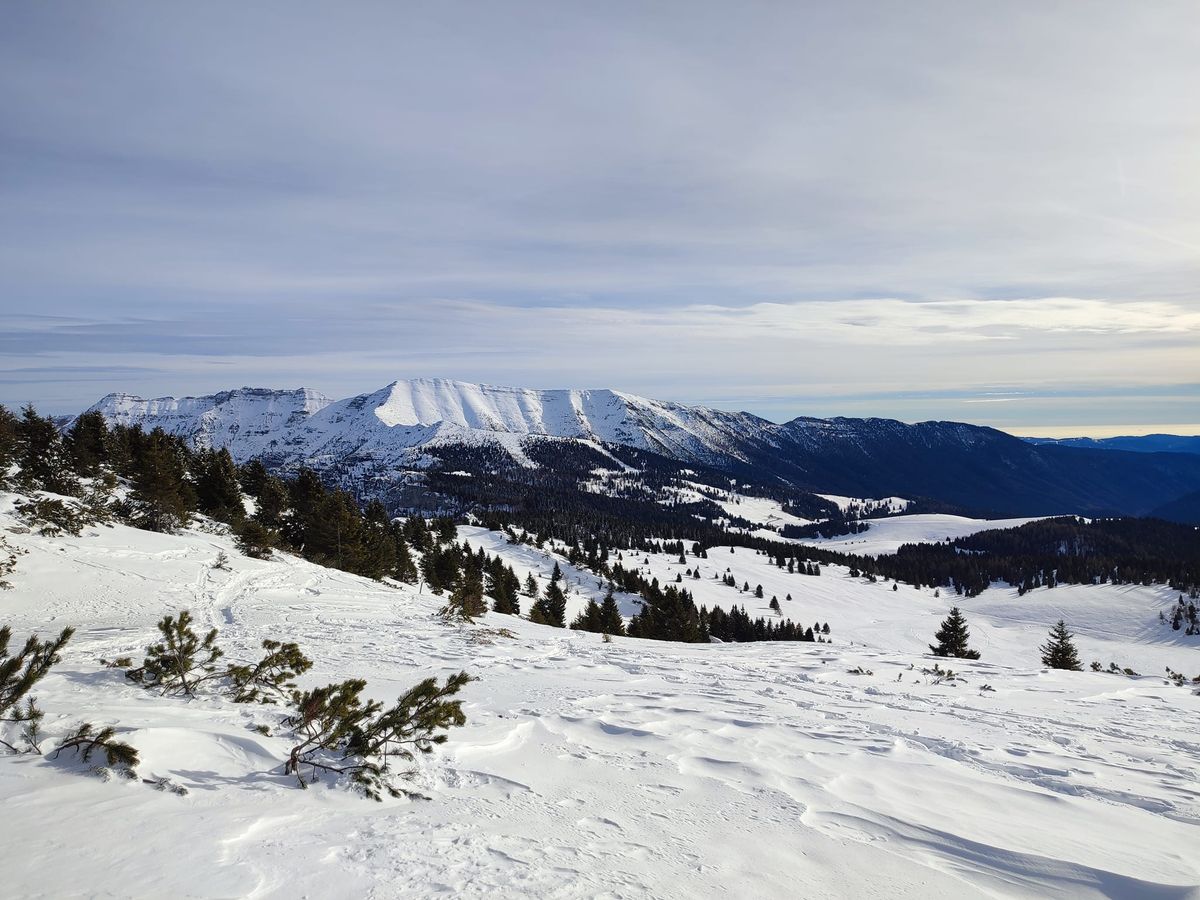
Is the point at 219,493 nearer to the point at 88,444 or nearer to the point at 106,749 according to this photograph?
the point at 88,444

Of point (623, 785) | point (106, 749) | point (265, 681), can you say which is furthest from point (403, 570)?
point (623, 785)

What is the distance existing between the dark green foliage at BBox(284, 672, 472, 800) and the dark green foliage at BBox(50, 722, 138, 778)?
1182 millimetres

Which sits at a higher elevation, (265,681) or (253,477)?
(265,681)

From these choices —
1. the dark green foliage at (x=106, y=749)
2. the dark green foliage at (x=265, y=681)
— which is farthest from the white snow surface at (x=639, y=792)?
the dark green foliage at (x=265, y=681)

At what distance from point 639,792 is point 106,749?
15.1 ft

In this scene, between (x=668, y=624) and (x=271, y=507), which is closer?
(x=271, y=507)

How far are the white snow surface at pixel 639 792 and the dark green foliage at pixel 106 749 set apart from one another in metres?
0.13

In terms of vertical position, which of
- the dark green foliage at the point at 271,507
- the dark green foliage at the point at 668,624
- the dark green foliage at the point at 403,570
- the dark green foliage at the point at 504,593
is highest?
the dark green foliage at the point at 271,507

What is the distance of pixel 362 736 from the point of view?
544cm

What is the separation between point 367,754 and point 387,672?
5.31 m

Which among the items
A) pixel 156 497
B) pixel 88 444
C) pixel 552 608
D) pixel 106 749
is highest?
pixel 88 444

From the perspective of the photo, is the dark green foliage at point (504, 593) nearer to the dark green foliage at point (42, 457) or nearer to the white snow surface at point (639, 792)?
the dark green foliage at point (42, 457)

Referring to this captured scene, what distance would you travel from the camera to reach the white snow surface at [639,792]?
371 centimetres

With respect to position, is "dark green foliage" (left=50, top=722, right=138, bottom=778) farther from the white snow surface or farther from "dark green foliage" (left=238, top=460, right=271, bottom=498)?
"dark green foliage" (left=238, top=460, right=271, bottom=498)
